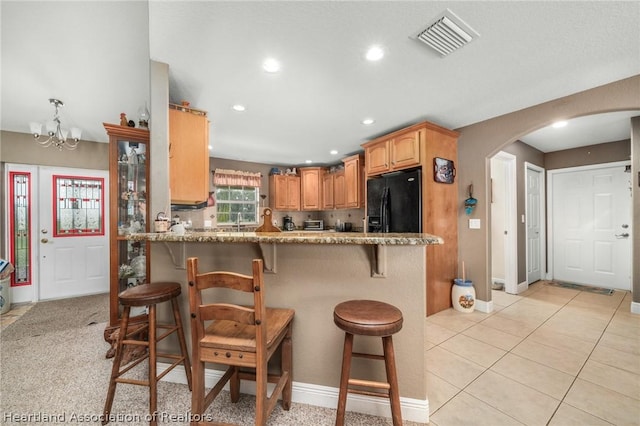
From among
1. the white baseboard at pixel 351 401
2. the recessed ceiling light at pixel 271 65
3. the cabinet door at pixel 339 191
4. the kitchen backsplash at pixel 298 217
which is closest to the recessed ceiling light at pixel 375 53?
the recessed ceiling light at pixel 271 65

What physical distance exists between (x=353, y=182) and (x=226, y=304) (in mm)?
3933

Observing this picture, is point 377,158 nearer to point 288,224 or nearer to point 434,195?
point 434,195

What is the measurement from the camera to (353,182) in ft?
15.8

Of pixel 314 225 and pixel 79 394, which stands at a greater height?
pixel 314 225

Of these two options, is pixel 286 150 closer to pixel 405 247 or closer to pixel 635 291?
pixel 405 247

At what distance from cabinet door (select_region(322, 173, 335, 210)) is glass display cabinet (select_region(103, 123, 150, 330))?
11.8 ft

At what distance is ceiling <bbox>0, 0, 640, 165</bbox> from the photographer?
1488 mm

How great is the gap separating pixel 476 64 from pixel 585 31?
61 centimetres

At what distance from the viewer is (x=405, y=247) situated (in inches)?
60.3

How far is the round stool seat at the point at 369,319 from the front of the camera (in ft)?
3.92

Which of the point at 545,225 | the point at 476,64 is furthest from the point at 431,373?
the point at 545,225

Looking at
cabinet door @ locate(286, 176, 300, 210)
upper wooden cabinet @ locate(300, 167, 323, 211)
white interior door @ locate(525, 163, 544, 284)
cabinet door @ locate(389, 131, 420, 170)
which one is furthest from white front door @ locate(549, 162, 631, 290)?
cabinet door @ locate(286, 176, 300, 210)

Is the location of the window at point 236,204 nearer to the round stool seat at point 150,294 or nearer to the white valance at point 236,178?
the white valance at point 236,178

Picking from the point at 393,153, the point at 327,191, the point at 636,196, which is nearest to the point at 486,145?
the point at 393,153
